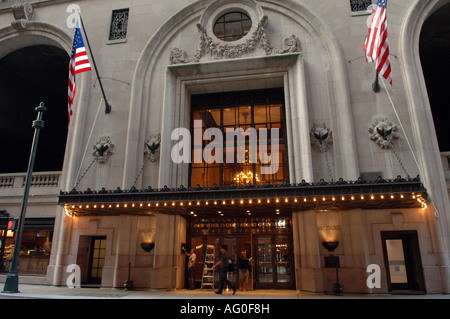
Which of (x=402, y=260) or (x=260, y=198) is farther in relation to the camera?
(x=402, y=260)

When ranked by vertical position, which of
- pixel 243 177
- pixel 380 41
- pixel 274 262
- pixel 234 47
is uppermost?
pixel 234 47

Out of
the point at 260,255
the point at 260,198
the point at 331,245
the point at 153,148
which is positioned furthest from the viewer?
the point at 153,148

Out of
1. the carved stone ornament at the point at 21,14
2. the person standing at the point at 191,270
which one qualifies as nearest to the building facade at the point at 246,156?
the person standing at the point at 191,270

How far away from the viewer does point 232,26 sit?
1798 cm

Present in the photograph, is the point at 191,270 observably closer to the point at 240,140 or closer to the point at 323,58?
the point at 240,140

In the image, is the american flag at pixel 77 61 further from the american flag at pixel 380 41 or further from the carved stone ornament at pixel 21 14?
the american flag at pixel 380 41

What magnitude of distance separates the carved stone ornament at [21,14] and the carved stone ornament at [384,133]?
20.9 metres

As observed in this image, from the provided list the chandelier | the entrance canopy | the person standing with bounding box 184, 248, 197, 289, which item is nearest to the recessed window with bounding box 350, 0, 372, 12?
the entrance canopy

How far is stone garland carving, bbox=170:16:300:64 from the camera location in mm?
16469

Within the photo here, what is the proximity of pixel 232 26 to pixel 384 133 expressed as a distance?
9.76 m

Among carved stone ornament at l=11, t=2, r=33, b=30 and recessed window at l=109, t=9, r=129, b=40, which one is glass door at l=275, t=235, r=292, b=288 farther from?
carved stone ornament at l=11, t=2, r=33, b=30

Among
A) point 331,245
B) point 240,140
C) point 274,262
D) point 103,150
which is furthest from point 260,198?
point 103,150

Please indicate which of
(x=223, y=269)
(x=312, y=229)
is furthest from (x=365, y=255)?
(x=223, y=269)

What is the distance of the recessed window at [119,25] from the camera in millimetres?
18875
